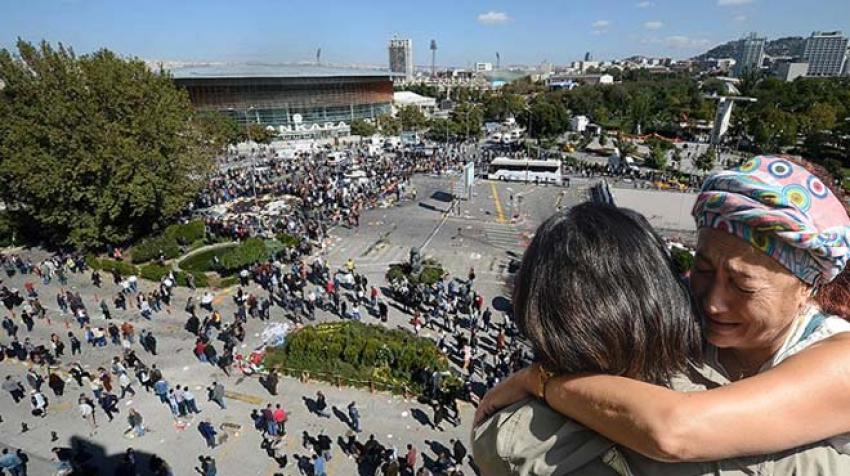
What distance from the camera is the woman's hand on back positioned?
168 centimetres

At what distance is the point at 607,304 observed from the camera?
146 centimetres

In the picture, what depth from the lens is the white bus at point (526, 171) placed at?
42.6 metres

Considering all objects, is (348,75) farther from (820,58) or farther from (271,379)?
(820,58)

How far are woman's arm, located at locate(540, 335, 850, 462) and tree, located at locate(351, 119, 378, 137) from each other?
69981 millimetres

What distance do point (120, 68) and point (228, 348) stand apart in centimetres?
1856

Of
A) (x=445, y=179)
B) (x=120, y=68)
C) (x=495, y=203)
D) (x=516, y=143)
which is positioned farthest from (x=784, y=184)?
(x=516, y=143)

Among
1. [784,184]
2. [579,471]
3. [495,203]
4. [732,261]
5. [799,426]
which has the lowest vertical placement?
[495,203]

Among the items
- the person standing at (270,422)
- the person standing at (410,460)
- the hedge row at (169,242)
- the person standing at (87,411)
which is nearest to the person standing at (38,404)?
the person standing at (87,411)

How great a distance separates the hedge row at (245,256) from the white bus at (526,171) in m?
25.9

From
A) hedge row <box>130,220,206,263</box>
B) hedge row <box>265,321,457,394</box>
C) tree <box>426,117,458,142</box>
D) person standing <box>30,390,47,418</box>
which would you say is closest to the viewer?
person standing <box>30,390,47,418</box>

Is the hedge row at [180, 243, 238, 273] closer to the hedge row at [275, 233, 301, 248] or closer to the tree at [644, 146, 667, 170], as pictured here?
the hedge row at [275, 233, 301, 248]

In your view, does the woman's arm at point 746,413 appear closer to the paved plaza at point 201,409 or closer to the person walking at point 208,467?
the paved plaza at point 201,409

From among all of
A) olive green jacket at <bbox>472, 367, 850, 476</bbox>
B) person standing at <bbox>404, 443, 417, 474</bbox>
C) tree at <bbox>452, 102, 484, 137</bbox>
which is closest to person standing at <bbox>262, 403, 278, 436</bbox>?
person standing at <bbox>404, 443, 417, 474</bbox>

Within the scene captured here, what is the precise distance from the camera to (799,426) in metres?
1.23
